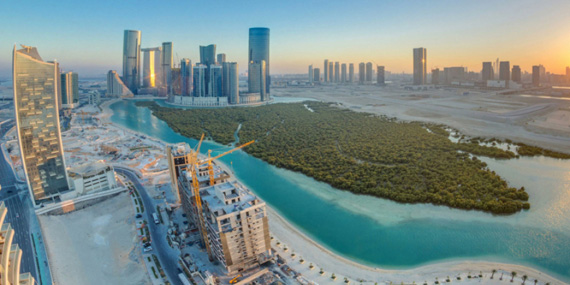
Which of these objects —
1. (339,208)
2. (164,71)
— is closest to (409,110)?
(339,208)

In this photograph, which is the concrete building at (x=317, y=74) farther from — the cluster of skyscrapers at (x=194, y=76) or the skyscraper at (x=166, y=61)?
the skyscraper at (x=166, y=61)

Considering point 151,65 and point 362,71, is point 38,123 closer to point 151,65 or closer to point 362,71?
point 151,65

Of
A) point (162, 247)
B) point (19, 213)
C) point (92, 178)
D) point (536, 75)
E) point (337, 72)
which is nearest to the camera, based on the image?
point (162, 247)

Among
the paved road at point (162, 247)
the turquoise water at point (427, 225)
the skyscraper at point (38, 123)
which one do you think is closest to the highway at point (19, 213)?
the skyscraper at point (38, 123)

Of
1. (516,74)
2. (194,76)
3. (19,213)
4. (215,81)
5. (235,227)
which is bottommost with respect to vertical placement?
(19,213)

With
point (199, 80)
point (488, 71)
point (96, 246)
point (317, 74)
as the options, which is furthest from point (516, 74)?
point (96, 246)

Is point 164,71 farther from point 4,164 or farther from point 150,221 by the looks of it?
point 150,221

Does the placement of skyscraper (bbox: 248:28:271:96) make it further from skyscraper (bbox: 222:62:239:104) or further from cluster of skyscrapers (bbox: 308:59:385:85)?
cluster of skyscrapers (bbox: 308:59:385:85)
